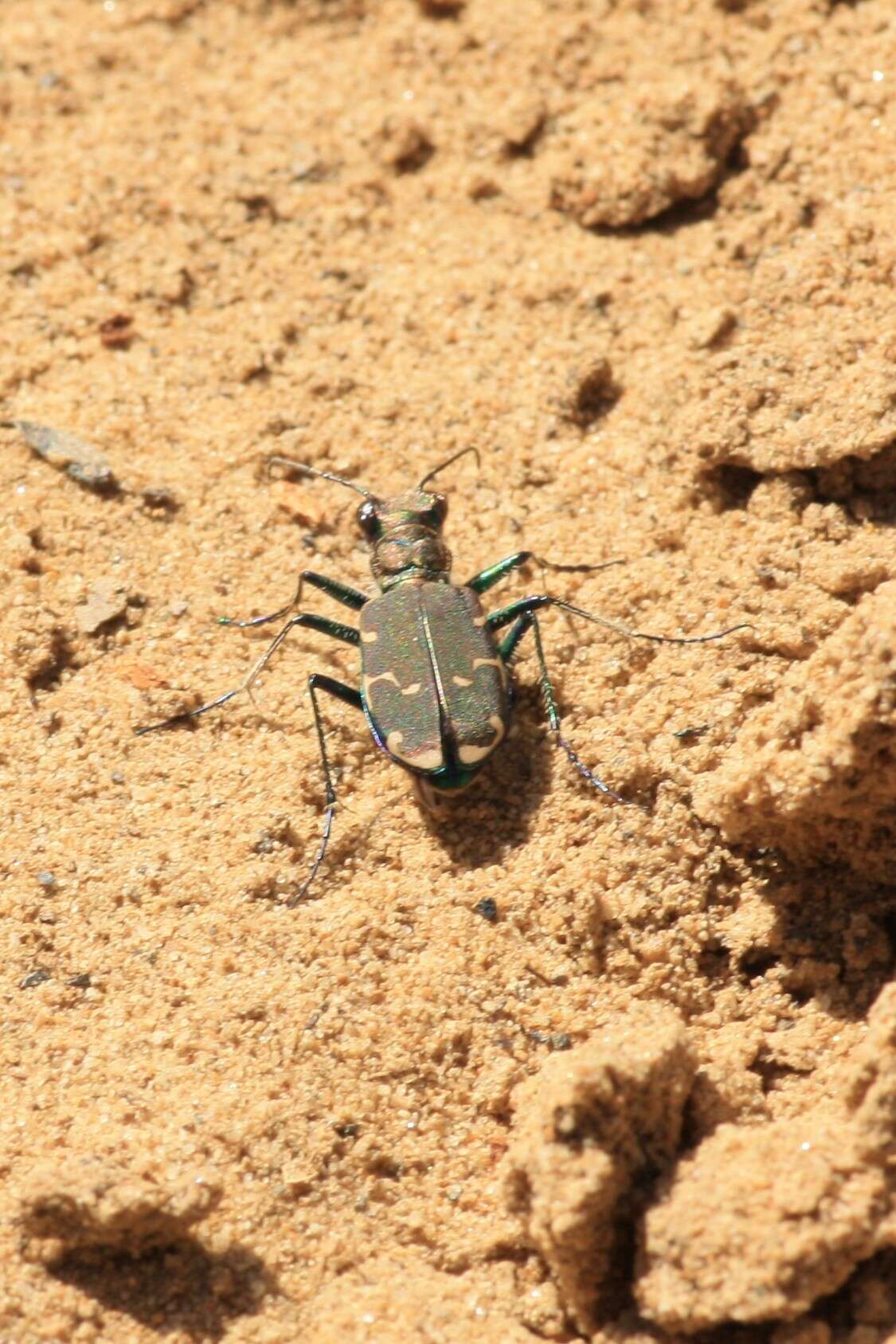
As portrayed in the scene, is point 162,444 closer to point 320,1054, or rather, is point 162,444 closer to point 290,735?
point 290,735

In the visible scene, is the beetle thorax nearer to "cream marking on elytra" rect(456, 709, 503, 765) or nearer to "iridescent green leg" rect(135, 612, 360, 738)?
"iridescent green leg" rect(135, 612, 360, 738)

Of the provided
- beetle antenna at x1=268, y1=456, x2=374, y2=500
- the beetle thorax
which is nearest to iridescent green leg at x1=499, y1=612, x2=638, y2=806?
the beetle thorax

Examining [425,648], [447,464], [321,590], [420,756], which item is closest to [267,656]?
[321,590]

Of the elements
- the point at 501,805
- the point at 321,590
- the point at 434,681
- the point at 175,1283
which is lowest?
the point at 175,1283

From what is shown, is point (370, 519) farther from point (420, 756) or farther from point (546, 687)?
point (420, 756)

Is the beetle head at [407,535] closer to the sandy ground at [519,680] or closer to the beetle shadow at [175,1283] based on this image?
the sandy ground at [519,680]

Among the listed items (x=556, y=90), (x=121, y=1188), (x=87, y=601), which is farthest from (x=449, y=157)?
(x=121, y=1188)
